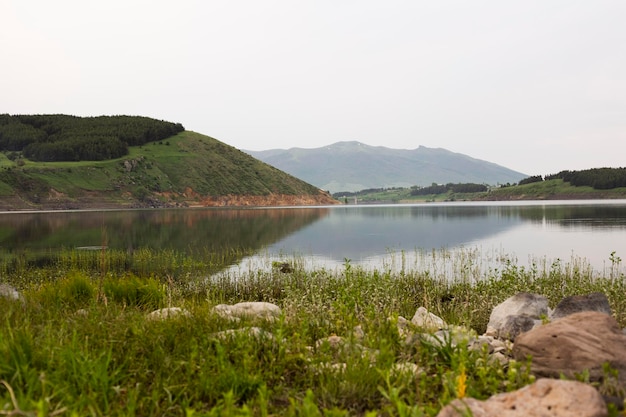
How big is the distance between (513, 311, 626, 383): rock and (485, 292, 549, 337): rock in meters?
4.07

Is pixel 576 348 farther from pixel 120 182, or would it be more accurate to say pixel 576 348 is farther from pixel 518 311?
pixel 120 182

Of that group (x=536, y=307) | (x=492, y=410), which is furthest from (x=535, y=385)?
(x=536, y=307)

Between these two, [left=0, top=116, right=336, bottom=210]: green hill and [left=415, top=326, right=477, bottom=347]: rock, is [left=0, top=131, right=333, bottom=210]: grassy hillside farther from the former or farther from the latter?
[left=415, top=326, right=477, bottom=347]: rock

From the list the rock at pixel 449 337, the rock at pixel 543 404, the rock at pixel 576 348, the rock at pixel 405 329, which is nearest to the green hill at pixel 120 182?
the rock at pixel 405 329

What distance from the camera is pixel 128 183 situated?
163875 millimetres

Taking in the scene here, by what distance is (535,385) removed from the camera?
14.9 ft

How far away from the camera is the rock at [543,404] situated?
4082mm

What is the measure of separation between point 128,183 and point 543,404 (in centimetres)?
17784

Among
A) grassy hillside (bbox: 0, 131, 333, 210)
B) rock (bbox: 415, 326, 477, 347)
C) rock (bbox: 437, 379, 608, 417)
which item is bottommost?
rock (bbox: 415, 326, 477, 347)

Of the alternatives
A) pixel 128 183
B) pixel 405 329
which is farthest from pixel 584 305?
pixel 128 183

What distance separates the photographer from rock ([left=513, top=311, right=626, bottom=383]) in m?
5.88

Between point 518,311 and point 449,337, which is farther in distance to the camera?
point 518,311

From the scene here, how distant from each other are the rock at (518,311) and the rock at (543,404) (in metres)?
6.47

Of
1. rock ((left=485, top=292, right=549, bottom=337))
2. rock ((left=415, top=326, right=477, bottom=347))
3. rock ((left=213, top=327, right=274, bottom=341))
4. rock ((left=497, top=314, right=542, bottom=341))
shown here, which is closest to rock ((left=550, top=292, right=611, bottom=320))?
rock ((left=497, top=314, right=542, bottom=341))
